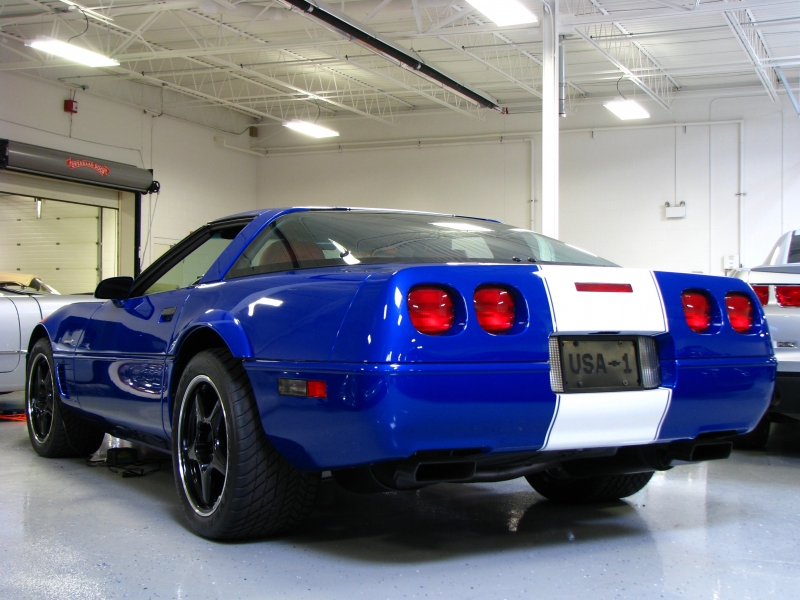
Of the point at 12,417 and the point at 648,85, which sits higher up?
the point at 648,85

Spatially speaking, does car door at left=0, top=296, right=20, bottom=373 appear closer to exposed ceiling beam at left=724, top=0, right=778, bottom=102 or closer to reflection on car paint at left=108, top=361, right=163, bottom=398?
reflection on car paint at left=108, top=361, right=163, bottom=398

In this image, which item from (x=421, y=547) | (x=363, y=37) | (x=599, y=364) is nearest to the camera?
(x=599, y=364)

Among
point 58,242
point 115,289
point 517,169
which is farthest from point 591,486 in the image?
point 58,242

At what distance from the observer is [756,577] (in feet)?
8.20

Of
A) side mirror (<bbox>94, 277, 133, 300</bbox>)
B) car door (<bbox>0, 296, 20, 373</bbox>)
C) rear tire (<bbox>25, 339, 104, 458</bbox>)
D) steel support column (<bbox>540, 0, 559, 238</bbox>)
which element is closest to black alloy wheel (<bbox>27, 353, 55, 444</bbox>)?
rear tire (<bbox>25, 339, 104, 458</bbox>)

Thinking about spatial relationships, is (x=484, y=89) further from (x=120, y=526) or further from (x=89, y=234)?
(x=120, y=526)

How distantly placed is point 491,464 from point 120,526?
4.69ft

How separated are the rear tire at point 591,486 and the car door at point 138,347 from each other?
1.55 metres

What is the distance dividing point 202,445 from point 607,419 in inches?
54.1

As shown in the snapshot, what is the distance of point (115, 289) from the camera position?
372cm

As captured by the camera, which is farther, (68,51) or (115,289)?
(68,51)

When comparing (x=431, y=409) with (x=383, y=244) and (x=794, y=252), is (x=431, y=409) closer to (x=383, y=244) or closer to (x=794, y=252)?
(x=383, y=244)

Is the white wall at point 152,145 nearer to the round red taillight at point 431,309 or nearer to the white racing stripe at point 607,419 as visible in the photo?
the round red taillight at point 431,309

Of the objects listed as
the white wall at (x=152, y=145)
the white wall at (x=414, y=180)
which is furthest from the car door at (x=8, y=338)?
the white wall at (x=414, y=180)
